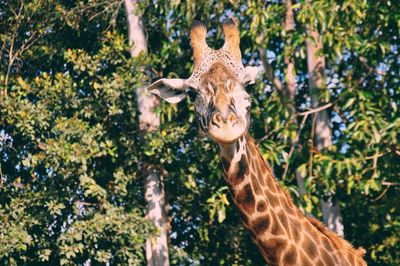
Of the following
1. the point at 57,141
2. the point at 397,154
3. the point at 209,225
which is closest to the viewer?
the point at 397,154

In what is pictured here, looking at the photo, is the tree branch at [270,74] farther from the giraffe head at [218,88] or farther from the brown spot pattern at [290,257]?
the brown spot pattern at [290,257]

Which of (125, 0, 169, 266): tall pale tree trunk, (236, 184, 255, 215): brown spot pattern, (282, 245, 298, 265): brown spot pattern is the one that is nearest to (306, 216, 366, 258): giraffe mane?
(282, 245, 298, 265): brown spot pattern

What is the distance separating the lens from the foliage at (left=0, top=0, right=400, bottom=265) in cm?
1339

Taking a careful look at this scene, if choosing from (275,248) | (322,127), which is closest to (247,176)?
(275,248)

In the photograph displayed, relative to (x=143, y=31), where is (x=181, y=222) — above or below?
below

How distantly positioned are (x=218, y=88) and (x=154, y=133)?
8.78m

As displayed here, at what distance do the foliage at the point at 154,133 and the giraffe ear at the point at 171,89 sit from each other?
19.2ft

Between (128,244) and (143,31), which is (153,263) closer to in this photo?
(128,244)

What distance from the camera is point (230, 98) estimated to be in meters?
6.38

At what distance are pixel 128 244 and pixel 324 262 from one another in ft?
28.8

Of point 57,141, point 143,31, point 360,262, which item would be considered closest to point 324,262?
point 360,262

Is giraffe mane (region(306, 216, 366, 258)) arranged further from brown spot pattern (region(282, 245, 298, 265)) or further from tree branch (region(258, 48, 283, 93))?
tree branch (region(258, 48, 283, 93))

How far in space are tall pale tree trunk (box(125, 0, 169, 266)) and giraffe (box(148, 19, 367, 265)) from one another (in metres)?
Result: 8.51

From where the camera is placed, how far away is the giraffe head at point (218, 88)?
19.7 ft
